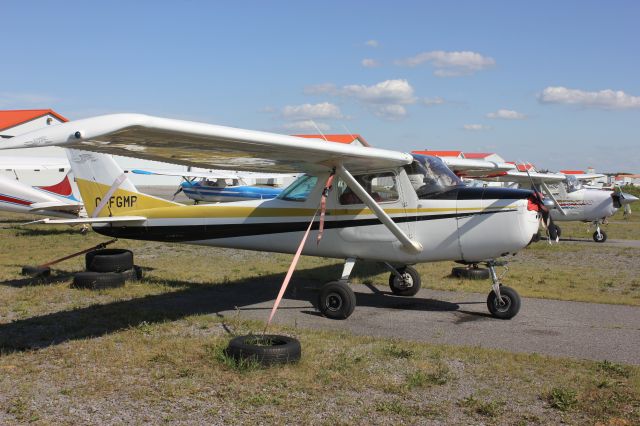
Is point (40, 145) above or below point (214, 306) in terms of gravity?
above

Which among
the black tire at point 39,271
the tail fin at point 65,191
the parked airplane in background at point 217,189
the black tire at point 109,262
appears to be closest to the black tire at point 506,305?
the black tire at point 109,262

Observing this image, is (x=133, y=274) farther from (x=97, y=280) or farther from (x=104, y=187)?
(x=104, y=187)

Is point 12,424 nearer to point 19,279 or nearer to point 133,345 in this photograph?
point 133,345

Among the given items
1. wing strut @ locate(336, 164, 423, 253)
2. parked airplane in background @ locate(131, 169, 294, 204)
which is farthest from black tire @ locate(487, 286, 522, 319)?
parked airplane in background @ locate(131, 169, 294, 204)

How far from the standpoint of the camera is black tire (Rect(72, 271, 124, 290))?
1016 centimetres

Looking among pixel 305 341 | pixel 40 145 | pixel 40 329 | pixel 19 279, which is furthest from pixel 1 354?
pixel 19 279

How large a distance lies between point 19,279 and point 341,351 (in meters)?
7.48

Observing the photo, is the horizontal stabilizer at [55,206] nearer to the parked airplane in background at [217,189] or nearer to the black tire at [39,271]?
the black tire at [39,271]

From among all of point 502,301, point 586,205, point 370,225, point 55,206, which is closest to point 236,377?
point 370,225

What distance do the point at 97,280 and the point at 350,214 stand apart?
4.60m

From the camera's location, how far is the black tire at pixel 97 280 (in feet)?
33.3

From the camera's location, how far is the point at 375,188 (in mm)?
9086

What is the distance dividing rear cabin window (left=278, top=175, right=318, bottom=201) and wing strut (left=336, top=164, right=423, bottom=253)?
1112 mm

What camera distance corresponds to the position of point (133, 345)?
22.1 ft
